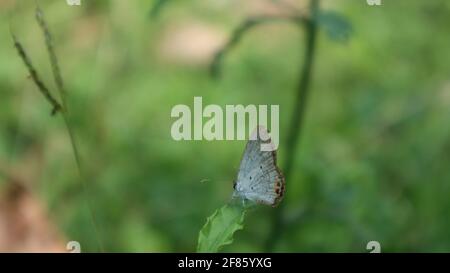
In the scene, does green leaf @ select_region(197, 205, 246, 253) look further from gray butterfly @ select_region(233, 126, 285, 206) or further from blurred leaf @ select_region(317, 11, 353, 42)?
blurred leaf @ select_region(317, 11, 353, 42)

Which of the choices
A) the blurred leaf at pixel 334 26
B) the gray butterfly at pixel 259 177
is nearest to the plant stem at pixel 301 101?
the blurred leaf at pixel 334 26

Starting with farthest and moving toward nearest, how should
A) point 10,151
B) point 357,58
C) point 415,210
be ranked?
point 357,58
point 10,151
point 415,210

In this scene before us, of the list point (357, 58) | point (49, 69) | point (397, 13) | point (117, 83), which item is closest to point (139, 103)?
point (117, 83)

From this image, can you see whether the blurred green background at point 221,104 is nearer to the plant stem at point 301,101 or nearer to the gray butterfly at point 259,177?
the plant stem at point 301,101

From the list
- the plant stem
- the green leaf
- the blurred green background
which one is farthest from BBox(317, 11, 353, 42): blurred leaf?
the green leaf

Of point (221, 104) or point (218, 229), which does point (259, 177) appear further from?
point (221, 104)

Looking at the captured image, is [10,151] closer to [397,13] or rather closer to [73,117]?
[73,117]
